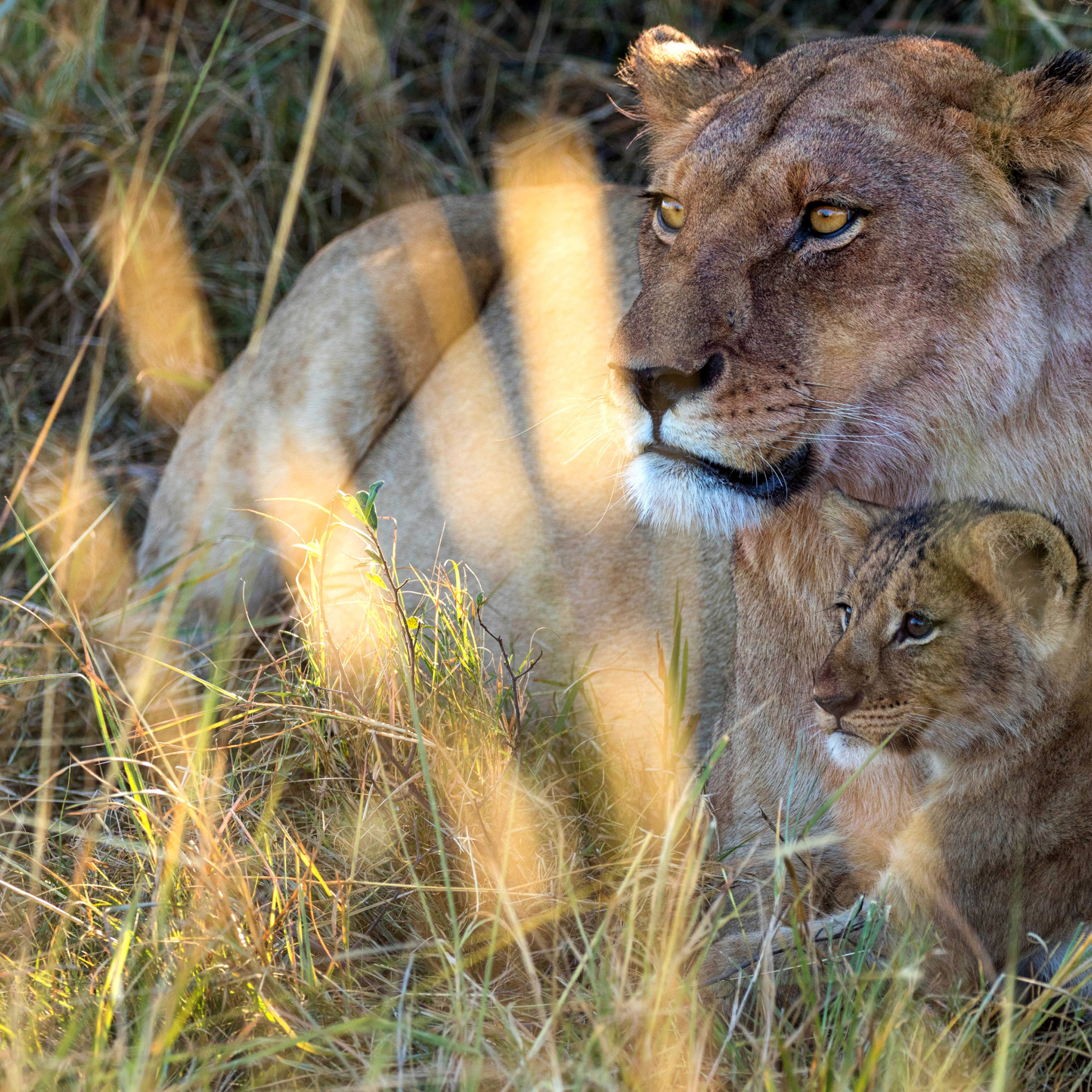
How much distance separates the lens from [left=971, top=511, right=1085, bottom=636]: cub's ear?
1990 mm

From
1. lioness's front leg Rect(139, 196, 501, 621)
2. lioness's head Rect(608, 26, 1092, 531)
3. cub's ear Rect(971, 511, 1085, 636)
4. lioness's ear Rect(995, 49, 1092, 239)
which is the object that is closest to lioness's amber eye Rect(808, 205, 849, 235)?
lioness's head Rect(608, 26, 1092, 531)

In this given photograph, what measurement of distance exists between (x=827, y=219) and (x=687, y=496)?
1.65 ft

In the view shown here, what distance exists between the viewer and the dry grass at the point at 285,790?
6.50ft

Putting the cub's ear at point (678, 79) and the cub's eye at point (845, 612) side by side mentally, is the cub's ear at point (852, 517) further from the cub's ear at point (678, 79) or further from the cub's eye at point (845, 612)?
the cub's ear at point (678, 79)

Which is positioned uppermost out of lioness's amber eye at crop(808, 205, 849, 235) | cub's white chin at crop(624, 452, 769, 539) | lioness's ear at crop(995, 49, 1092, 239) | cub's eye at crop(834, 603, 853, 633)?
lioness's ear at crop(995, 49, 1092, 239)

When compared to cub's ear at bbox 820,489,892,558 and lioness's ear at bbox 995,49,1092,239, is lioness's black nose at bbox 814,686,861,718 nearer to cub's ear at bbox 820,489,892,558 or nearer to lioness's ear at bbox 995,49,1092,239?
cub's ear at bbox 820,489,892,558

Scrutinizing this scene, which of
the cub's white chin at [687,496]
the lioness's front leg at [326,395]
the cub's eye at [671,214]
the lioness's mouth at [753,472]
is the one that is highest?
the cub's eye at [671,214]

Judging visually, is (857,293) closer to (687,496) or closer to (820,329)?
(820,329)

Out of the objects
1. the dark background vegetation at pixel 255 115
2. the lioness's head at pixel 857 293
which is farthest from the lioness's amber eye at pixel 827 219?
the dark background vegetation at pixel 255 115

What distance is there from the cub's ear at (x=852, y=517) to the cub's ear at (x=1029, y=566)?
0.28m

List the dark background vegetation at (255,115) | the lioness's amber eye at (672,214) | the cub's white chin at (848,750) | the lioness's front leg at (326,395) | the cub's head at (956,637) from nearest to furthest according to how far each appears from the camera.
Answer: the cub's head at (956,637) < the cub's white chin at (848,750) < the lioness's amber eye at (672,214) < the lioness's front leg at (326,395) < the dark background vegetation at (255,115)

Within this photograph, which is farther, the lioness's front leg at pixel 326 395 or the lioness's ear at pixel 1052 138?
the lioness's front leg at pixel 326 395

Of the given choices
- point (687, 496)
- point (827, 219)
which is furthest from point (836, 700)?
point (827, 219)

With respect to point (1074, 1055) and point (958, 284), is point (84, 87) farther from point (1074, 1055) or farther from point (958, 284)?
point (1074, 1055)
